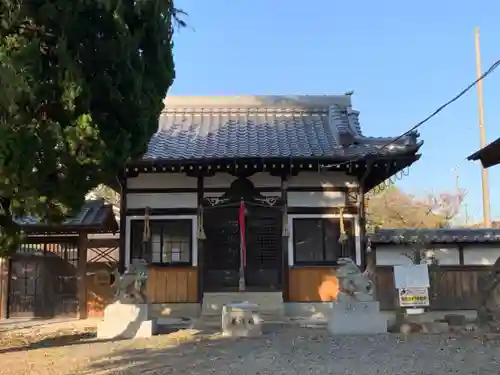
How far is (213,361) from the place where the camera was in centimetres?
826

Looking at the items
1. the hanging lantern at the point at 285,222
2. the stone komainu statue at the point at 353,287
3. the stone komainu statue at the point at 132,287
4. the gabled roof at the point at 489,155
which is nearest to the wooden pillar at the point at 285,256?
the hanging lantern at the point at 285,222

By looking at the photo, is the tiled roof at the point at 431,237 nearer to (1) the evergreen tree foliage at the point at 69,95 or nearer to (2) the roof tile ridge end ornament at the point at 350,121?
(2) the roof tile ridge end ornament at the point at 350,121

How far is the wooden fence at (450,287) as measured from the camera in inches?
614

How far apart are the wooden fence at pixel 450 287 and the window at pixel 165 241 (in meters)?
5.59

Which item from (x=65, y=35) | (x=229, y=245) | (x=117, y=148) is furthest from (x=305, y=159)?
(x=65, y=35)

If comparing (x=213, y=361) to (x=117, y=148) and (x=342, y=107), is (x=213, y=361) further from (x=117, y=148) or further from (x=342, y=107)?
(x=342, y=107)

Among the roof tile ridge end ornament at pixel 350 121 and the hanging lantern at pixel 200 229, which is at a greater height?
the roof tile ridge end ornament at pixel 350 121

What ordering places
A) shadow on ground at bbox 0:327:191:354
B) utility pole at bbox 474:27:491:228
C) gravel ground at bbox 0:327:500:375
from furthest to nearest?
utility pole at bbox 474:27:491:228 < shadow on ground at bbox 0:327:191:354 < gravel ground at bbox 0:327:500:375

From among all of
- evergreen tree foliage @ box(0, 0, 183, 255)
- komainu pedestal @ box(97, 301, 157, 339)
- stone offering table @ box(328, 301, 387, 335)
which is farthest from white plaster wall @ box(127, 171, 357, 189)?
evergreen tree foliage @ box(0, 0, 183, 255)

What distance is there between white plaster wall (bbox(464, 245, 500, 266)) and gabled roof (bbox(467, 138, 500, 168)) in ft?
20.4

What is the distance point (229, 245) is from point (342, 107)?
6.30 meters

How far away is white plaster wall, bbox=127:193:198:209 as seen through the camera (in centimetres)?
1532

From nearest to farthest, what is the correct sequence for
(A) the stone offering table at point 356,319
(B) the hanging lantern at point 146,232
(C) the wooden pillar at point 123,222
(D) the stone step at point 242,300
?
(A) the stone offering table at point 356,319
(D) the stone step at point 242,300
(B) the hanging lantern at point 146,232
(C) the wooden pillar at point 123,222

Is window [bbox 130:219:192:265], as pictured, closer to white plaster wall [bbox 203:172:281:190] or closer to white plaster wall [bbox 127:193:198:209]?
white plaster wall [bbox 127:193:198:209]
